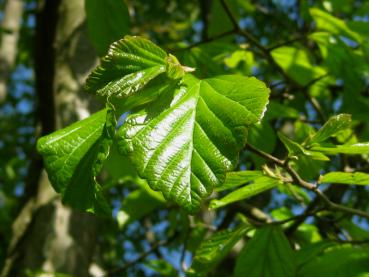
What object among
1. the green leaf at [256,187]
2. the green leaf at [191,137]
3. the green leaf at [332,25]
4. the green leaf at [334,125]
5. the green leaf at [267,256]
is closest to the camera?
the green leaf at [191,137]

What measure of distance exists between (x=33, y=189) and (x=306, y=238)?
115 centimetres

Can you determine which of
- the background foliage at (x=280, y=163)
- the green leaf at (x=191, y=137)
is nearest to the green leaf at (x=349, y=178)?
the background foliage at (x=280, y=163)

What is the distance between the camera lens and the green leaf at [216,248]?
1044 millimetres

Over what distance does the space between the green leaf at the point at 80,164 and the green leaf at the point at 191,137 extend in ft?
0.21

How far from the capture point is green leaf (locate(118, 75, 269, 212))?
66 centimetres

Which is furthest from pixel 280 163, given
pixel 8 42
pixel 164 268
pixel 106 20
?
pixel 8 42

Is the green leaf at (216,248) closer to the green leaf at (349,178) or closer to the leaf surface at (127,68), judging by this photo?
the green leaf at (349,178)

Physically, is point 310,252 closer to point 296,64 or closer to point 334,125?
point 334,125

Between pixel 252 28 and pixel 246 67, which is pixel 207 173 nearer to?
pixel 246 67

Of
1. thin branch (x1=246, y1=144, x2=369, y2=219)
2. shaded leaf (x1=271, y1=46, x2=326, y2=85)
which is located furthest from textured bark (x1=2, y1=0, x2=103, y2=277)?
thin branch (x1=246, y1=144, x2=369, y2=219)

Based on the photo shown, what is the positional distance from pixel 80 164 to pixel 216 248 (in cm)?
41

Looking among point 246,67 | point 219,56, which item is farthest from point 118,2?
point 246,67

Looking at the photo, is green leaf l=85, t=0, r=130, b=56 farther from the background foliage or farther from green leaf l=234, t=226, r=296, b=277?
green leaf l=234, t=226, r=296, b=277

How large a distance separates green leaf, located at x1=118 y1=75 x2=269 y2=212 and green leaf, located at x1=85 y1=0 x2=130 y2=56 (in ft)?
1.39
